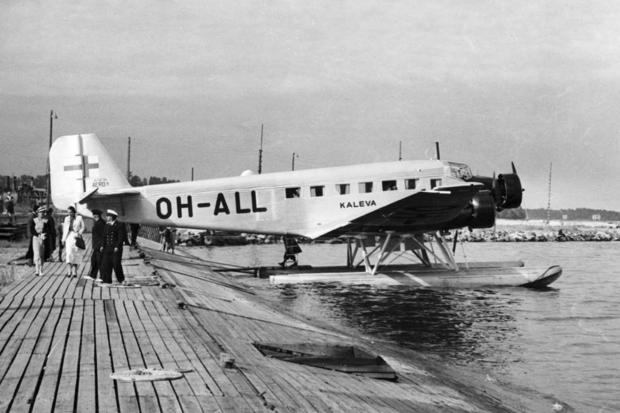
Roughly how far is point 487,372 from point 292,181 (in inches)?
552

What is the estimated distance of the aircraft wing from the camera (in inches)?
893

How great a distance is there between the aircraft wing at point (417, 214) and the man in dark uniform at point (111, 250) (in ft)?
30.6

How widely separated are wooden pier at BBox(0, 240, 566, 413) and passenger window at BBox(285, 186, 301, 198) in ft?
34.9

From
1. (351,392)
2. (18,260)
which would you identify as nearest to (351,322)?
(351,392)

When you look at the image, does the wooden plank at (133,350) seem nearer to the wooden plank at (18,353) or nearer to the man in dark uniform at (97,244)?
the wooden plank at (18,353)

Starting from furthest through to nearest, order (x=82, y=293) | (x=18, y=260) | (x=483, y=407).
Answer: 1. (x=18, y=260)
2. (x=82, y=293)
3. (x=483, y=407)

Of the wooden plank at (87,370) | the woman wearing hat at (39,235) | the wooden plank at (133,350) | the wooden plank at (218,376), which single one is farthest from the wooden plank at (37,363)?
the woman wearing hat at (39,235)

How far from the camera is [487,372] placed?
1307cm

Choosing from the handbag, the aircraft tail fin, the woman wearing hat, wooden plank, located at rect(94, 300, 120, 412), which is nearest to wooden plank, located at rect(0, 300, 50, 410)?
wooden plank, located at rect(94, 300, 120, 412)

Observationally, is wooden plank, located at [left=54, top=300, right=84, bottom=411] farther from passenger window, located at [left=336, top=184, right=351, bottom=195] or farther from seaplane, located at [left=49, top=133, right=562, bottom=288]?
passenger window, located at [left=336, top=184, right=351, bottom=195]

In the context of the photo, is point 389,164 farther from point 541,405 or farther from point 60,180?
point 541,405

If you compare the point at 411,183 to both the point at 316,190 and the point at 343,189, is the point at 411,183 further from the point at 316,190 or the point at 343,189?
the point at 316,190

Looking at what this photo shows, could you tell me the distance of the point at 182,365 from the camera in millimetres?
8148

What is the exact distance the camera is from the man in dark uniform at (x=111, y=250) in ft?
54.8
